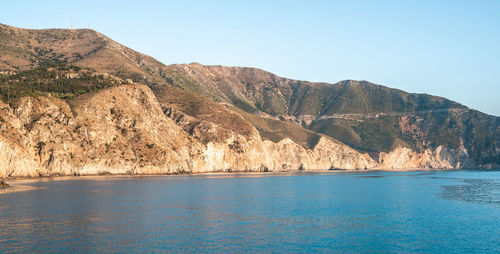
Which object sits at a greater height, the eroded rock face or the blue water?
the eroded rock face

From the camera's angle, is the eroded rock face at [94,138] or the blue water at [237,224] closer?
the blue water at [237,224]

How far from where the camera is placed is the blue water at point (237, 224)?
4828cm

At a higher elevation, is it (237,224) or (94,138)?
(94,138)

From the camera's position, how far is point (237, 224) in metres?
61.6

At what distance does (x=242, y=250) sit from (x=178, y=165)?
13784 cm

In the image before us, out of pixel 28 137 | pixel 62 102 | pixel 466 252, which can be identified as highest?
pixel 62 102

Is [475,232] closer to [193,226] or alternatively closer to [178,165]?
[193,226]

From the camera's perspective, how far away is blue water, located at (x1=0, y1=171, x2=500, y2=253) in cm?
4828

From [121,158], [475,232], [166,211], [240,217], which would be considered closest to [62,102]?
[121,158]

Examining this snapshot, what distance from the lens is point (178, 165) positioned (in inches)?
7151

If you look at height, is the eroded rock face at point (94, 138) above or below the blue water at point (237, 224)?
above

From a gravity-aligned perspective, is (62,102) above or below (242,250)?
above

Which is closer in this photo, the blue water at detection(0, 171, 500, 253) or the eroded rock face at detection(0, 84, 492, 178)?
the blue water at detection(0, 171, 500, 253)

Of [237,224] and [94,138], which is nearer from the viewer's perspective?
[237,224]
